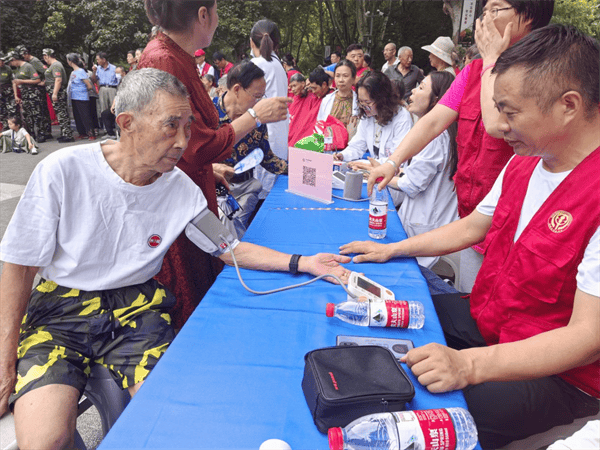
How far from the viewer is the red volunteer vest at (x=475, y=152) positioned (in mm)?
Answer: 2205

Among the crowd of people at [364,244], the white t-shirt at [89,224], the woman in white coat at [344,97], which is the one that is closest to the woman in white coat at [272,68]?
the woman in white coat at [344,97]

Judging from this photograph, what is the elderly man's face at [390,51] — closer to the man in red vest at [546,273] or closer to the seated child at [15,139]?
the seated child at [15,139]

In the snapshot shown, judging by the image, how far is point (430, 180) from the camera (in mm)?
2938

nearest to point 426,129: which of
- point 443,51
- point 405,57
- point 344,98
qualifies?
point 344,98

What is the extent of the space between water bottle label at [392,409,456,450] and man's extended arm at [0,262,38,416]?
117cm

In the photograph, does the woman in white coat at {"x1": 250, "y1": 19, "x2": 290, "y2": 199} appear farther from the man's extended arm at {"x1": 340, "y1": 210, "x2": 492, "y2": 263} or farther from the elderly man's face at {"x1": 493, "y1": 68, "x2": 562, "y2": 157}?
the elderly man's face at {"x1": 493, "y1": 68, "x2": 562, "y2": 157}

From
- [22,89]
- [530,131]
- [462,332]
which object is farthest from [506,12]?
[22,89]

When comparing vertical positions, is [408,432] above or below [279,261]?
above

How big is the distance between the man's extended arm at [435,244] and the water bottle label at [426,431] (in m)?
0.96

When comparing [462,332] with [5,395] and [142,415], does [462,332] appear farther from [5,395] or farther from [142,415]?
[5,395]

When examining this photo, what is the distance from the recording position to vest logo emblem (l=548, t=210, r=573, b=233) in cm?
122

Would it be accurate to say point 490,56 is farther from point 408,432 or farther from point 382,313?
point 408,432

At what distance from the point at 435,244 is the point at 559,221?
62 centimetres

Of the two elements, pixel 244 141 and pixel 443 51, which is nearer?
pixel 244 141
